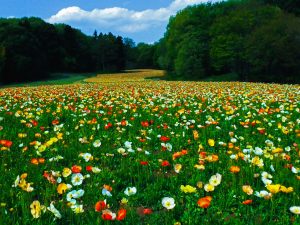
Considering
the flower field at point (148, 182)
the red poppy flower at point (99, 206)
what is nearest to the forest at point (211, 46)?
the flower field at point (148, 182)

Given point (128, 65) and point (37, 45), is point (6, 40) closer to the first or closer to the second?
point (37, 45)

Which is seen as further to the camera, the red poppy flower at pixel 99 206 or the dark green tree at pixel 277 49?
the dark green tree at pixel 277 49

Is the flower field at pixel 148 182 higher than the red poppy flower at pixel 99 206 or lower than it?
lower

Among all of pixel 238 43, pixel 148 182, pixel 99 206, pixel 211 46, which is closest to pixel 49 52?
pixel 211 46

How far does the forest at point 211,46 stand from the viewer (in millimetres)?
48531

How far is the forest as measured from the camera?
48531 mm

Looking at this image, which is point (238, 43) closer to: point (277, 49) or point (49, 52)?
point (277, 49)

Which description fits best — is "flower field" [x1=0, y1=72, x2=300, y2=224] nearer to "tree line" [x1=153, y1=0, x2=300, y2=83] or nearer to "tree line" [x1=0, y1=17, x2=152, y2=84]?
"tree line" [x1=153, y1=0, x2=300, y2=83]

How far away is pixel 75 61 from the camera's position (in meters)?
95.8

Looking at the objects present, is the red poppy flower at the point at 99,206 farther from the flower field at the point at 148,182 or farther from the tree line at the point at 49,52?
the tree line at the point at 49,52

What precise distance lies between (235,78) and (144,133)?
52.9 m

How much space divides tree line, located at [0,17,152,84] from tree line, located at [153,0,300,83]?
28.5 metres

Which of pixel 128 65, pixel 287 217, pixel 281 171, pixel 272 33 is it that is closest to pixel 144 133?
pixel 281 171

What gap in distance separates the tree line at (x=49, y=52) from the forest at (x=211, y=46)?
0.18 meters
